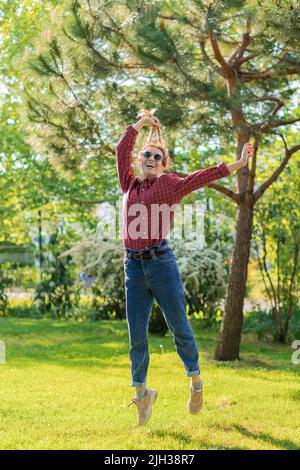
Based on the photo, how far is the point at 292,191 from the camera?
351 inches

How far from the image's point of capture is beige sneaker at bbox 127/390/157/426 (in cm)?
402

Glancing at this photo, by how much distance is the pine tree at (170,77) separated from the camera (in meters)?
5.98

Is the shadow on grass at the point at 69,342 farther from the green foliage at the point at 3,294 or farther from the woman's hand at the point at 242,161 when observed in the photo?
the woman's hand at the point at 242,161

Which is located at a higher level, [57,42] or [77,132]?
[57,42]

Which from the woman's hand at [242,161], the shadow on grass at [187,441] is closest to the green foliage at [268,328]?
the shadow on grass at [187,441]

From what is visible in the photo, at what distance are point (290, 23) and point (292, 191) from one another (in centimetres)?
363

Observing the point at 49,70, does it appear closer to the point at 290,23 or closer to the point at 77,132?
the point at 77,132

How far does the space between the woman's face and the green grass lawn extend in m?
1.45

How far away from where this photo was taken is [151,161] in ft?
13.0

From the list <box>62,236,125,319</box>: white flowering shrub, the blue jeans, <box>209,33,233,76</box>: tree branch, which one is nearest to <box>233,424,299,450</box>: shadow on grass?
A: the blue jeans

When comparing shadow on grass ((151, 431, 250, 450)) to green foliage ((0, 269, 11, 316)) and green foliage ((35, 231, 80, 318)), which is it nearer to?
green foliage ((35, 231, 80, 318))

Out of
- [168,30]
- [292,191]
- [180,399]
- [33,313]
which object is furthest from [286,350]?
[33,313]

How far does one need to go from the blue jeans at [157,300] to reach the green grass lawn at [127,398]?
1.48 ft
